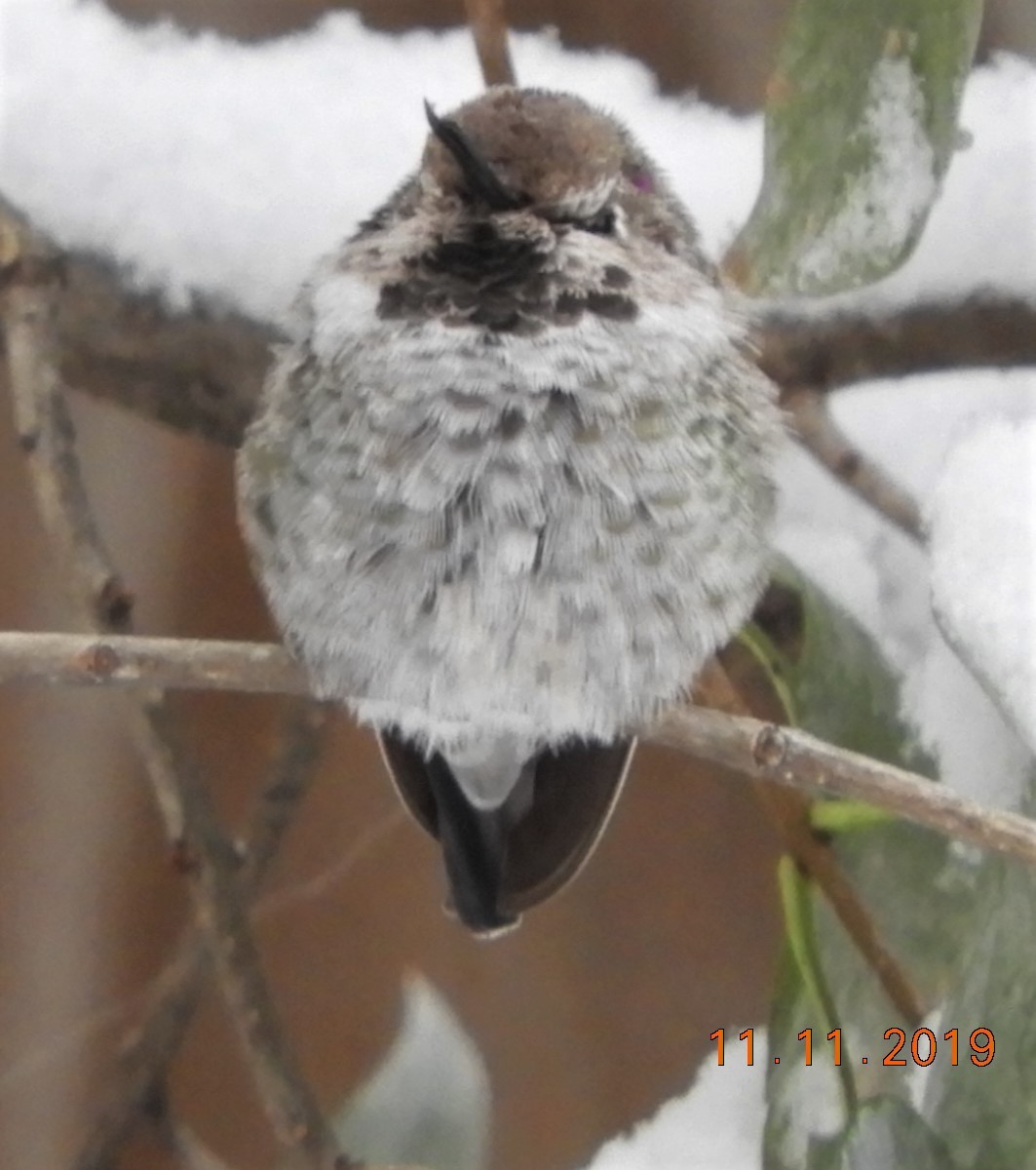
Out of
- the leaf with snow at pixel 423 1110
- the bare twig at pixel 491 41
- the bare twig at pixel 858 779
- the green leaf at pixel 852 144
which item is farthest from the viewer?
the leaf with snow at pixel 423 1110

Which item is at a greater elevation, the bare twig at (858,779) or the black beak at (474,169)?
the black beak at (474,169)

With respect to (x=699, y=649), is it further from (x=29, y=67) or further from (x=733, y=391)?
(x=29, y=67)

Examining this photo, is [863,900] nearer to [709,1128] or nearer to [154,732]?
[709,1128]

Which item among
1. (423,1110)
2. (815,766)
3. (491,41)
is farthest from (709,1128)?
(491,41)

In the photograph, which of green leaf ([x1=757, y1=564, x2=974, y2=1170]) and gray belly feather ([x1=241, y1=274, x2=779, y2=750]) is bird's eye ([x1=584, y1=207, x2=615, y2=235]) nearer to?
gray belly feather ([x1=241, y1=274, x2=779, y2=750])
